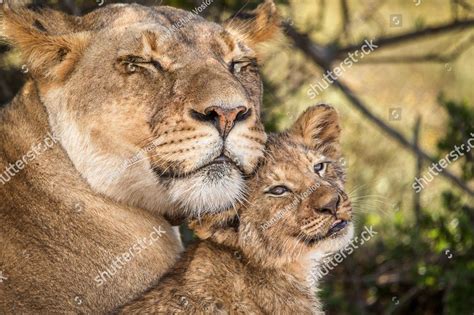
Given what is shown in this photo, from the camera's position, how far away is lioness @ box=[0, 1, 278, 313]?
11.2 ft

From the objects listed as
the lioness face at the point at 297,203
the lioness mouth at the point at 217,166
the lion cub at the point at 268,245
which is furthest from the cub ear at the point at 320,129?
the lioness mouth at the point at 217,166

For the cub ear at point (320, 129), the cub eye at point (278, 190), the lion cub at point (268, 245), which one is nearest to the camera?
the lion cub at point (268, 245)

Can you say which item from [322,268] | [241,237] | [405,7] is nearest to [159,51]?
[241,237]

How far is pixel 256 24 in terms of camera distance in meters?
4.22

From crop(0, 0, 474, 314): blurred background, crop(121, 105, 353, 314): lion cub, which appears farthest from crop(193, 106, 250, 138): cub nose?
crop(0, 0, 474, 314): blurred background

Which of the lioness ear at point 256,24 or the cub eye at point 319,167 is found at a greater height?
the lioness ear at point 256,24

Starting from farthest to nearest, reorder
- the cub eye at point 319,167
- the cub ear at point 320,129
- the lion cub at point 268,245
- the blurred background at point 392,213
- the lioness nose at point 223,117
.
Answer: the blurred background at point 392,213 < the cub ear at point 320,129 < the cub eye at point 319,167 < the lion cub at point 268,245 < the lioness nose at point 223,117

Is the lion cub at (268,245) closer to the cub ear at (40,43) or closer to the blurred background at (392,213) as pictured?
the cub ear at (40,43)

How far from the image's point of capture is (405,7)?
13227mm

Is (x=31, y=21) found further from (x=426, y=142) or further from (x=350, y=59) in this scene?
(x=426, y=142)

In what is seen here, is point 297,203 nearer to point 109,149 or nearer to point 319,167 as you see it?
point 319,167

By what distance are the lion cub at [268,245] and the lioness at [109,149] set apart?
17 cm

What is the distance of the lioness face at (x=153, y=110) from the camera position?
3.38 m

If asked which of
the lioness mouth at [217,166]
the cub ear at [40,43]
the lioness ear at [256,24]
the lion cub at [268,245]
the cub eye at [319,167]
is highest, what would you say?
the cub ear at [40,43]
